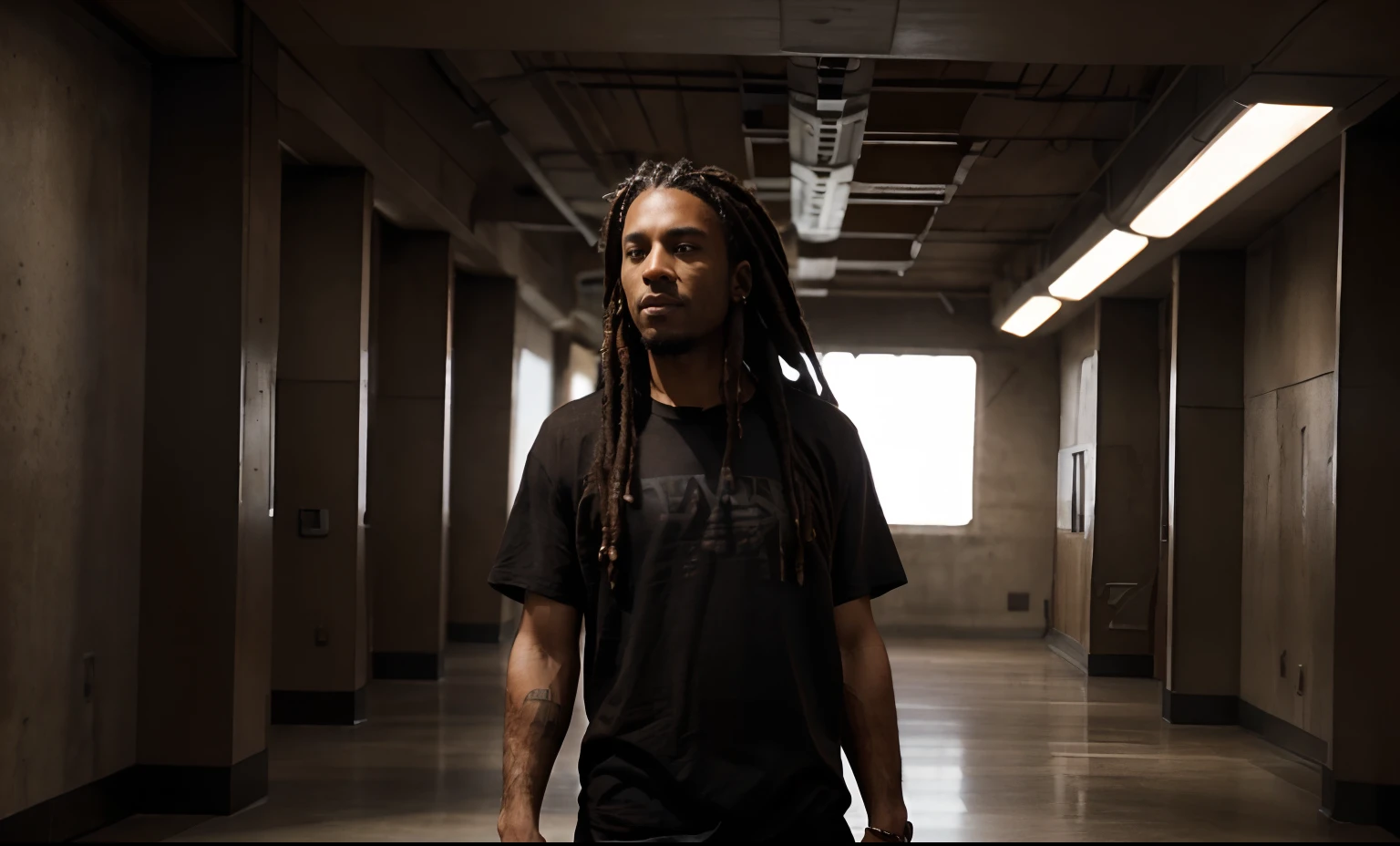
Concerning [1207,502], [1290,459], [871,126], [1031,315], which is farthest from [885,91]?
[1031,315]

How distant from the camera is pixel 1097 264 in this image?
8.23 m

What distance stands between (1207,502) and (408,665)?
5.08m

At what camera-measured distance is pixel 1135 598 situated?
10.3 meters

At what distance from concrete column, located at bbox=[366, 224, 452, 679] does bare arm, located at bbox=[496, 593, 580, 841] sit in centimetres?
717

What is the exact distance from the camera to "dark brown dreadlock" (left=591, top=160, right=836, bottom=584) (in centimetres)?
160

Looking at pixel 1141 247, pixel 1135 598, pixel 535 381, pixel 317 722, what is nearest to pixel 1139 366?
pixel 1135 598

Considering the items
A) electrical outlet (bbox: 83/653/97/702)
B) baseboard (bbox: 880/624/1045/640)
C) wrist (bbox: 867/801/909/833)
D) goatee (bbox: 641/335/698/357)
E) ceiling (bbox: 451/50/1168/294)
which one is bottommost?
baseboard (bbox: 880/624/1045/640)

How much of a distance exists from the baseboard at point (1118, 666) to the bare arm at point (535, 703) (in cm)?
927

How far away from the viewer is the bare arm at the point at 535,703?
1.59 meters

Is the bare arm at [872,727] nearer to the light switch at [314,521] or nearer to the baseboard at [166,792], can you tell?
the baseboard at [166,792]

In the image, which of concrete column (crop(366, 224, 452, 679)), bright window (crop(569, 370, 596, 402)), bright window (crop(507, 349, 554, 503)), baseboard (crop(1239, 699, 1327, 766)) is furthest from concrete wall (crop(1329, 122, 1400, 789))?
bright window (crop(569, 370, 596, 402))

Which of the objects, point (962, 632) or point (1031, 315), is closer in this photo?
point (1031, 315)

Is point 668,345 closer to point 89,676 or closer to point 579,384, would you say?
point 89,676

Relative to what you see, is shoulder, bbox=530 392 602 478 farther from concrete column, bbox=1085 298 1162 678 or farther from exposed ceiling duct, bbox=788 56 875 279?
concrete column, bbox=1085 298 1162 678
